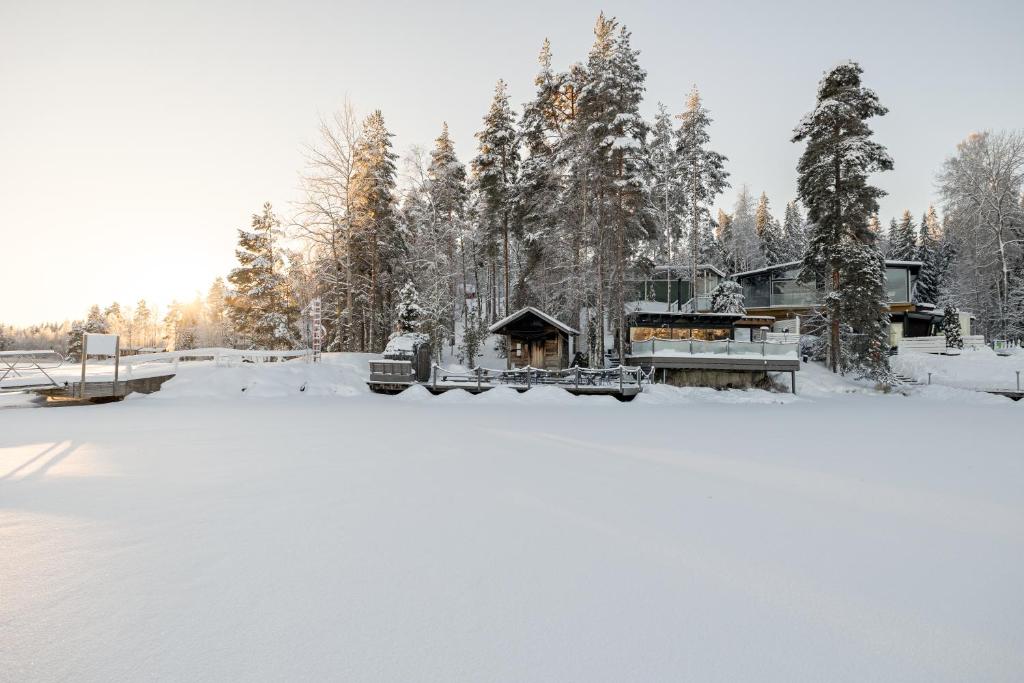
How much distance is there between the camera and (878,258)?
24.9 meters

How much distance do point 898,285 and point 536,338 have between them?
2657 cm

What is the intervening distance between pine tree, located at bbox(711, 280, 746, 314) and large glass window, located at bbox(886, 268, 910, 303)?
1131cm

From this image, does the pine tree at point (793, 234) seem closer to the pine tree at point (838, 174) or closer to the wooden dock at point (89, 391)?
the pine tree at point (838, 174)

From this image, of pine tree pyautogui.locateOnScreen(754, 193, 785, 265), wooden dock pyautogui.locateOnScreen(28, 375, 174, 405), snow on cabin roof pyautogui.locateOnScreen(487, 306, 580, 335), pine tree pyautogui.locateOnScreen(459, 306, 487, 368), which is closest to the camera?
wooden dock pyautogui.locateOnScreen(28, 375, 174, 405)

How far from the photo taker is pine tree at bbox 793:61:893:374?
23.8 metres

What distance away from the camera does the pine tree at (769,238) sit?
50.7m

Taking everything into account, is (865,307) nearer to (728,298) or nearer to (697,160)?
(728,298)

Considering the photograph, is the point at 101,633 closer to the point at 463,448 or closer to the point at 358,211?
the point at 463,448

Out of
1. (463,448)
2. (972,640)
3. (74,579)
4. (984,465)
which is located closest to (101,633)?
(74,579)

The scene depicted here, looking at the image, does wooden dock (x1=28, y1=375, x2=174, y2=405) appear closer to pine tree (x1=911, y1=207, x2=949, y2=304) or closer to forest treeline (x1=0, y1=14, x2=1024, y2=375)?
forest treeline (x1=0, y1=14, x2=1024, y2=375)

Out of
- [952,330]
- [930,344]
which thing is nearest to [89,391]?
[930,344]

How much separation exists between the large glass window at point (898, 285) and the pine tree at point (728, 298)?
11.3m

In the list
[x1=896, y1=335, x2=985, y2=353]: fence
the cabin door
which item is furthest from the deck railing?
[x1=896, y1=335, x2=985, y2=353]: fence

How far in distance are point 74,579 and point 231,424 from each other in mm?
7896
